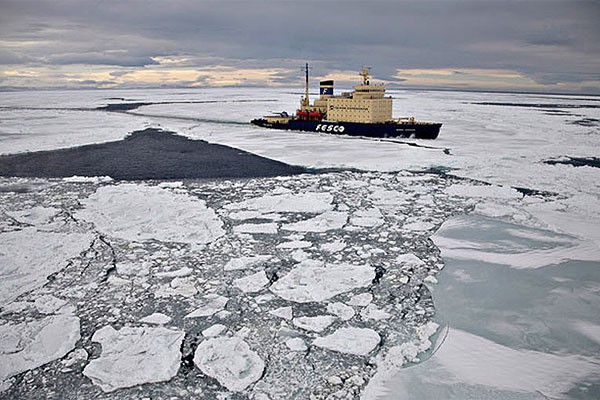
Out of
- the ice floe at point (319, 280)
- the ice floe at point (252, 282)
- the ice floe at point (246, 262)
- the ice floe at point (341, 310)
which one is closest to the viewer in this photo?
the ice floe at point (341, 310)

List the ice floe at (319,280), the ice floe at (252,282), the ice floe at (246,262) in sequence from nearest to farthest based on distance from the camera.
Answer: the ice floe at (319,280)
the ice floe at (252,282)
the ice floe at (246,262)

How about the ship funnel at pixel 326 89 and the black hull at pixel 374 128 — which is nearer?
the black hull at pixel 374 128

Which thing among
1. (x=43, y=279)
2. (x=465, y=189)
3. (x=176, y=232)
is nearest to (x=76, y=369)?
(x=43, y=279)

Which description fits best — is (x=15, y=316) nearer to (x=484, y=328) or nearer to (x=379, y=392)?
(x=379, y=392)

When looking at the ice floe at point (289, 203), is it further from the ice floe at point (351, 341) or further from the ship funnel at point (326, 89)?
the ship funnel at point (326, 89)

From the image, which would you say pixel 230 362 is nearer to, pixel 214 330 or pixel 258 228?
pixel 214 330

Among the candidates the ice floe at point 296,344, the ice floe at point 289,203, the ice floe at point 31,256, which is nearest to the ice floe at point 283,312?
the ice floe at point 296,344
